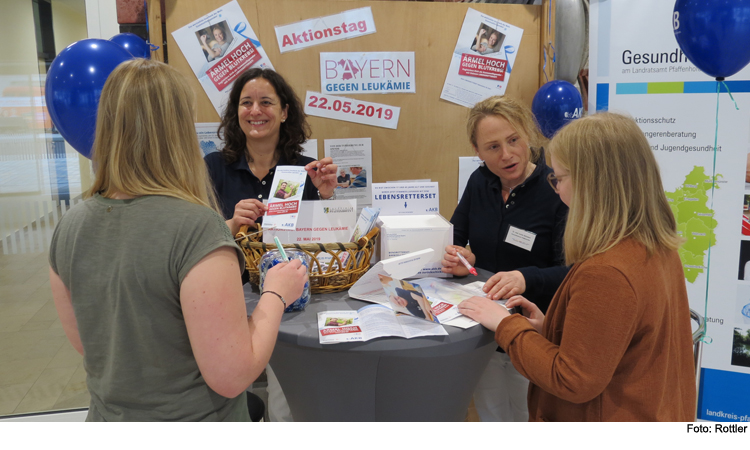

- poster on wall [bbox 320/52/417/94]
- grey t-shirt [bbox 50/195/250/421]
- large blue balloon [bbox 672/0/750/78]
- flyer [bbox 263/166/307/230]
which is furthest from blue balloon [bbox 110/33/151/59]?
large blue balloon [bbox 672/0/750/78]

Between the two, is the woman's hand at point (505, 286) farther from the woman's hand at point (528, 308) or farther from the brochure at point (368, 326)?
the brochure at point (368, 326)

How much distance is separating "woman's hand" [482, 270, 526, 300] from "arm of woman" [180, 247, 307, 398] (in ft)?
2.35

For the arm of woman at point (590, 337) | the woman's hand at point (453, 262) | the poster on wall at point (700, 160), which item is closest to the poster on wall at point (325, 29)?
the poster on wall at point (700, 160)

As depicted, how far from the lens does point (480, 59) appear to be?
9.84 ft

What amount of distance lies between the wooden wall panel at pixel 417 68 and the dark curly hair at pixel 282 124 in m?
0.48

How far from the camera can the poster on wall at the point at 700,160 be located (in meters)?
2.37

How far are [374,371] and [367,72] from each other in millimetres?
1963

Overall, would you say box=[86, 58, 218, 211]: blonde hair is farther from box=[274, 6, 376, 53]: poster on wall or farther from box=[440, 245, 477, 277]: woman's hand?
box=[274, 6, 376, 53]: poster on wall

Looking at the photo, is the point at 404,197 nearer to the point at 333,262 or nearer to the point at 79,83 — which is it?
the point at 333,262

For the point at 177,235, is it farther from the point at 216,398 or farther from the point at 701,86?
the point at 701,86

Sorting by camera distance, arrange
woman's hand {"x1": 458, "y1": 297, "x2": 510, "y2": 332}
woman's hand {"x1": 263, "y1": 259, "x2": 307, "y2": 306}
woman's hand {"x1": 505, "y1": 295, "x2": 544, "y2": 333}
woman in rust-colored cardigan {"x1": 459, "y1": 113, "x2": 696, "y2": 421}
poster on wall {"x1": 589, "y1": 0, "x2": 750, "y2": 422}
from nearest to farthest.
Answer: woman in rust-colored cardigan {"x1": 459, "y1": 113, "x2": 696, "y2": 421} → woman's hand {"x1": 263, "y1": 259, "x2": 307, "y2": 306} → woman's hand {"x1": 458, "y1": 297, "x2": 510, "y2": 332} → woman's hand {"x1": 505, "y1": 295, "x2": 544, "y2": 333} → poster on wall {"x1": 589, "y1": 0, "x2": 750, "y2": 422}

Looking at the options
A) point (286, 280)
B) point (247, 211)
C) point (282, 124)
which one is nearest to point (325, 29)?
point (282, 124)

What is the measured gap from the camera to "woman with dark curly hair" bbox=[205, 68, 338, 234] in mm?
2271

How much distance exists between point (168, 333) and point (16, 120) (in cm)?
236
